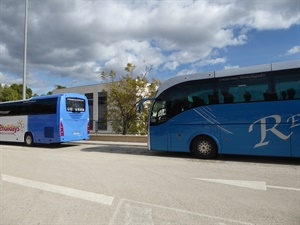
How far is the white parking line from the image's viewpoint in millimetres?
5664

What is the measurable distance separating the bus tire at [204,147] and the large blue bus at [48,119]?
27.0ft

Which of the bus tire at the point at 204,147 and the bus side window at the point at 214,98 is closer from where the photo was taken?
the bus side window at the point at 214,98

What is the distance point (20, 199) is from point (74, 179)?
193 centimetres

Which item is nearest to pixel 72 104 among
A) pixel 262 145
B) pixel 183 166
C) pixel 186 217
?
pixel 183 166

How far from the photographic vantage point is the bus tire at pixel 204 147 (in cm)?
1105

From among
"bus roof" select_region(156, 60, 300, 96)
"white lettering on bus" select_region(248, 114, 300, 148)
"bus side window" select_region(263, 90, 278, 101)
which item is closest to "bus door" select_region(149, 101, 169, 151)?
"bus roof" select_region(156, 60, 300, 96)

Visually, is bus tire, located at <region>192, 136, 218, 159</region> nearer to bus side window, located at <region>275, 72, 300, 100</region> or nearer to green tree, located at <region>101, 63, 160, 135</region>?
bus side window, located at <region>275, 72, 300, 100</region>

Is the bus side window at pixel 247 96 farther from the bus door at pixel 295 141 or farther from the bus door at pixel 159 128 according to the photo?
the bus door at pixel 159 128

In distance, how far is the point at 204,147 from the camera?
11.1 meters

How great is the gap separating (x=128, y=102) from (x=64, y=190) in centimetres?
1756

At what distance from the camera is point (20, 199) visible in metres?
5.81

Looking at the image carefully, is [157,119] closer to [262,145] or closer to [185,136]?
[185,136]

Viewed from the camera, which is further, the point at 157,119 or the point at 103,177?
the point at 157,119

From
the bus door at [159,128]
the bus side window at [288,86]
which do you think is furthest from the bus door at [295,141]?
the bus door at [159,128]
